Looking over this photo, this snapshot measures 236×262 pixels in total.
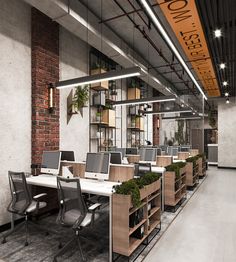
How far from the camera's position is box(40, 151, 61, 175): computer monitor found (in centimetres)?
439

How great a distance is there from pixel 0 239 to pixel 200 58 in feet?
18.3

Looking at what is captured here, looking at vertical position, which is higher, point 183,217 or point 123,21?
point 123,21

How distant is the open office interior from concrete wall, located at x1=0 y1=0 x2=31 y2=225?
0.02m

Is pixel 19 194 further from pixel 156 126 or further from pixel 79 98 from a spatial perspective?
pixel 156 126

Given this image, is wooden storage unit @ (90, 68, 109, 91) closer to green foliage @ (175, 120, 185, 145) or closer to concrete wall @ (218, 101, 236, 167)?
concrete wall @ (218, 101, 236, 167)

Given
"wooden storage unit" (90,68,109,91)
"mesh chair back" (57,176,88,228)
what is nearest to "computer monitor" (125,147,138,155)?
"wooden storage unit" (90,68,109,91)

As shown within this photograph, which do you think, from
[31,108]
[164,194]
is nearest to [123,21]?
[31,108]

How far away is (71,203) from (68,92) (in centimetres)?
337

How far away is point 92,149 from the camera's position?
6.75 meters

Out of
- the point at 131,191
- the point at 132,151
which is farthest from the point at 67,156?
the point at 132,151

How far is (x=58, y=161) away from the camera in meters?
4.39

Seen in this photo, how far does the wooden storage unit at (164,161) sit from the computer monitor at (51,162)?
310cm

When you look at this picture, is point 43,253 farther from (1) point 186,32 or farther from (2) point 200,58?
(2) point 200,58

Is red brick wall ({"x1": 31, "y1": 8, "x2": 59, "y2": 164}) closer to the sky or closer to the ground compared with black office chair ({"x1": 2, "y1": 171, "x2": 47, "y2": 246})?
closer to the sky
